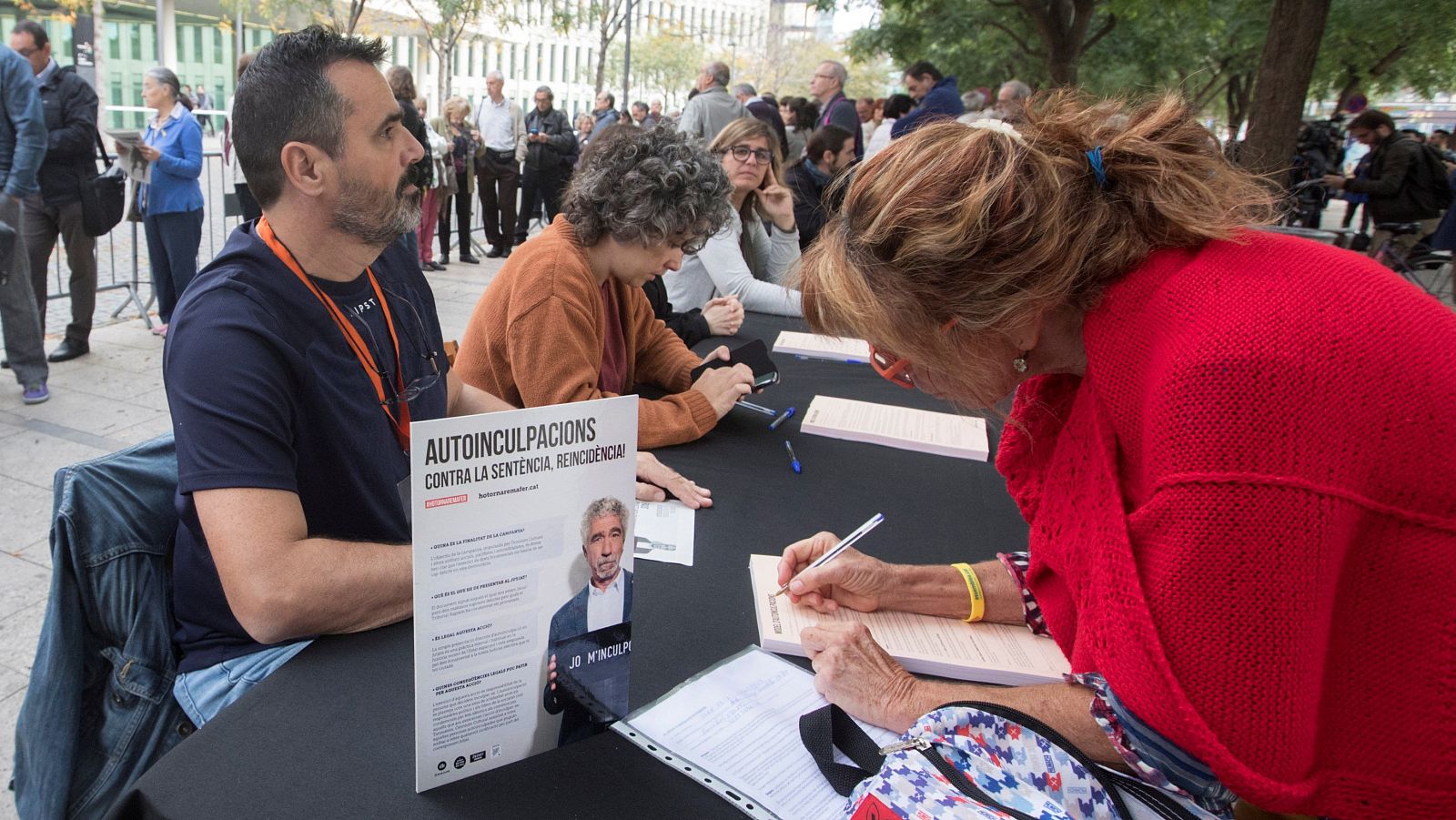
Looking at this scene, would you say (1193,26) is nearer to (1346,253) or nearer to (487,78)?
(487,78)

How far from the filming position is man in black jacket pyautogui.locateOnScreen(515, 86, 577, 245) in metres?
9.97

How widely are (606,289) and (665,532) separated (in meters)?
1.06

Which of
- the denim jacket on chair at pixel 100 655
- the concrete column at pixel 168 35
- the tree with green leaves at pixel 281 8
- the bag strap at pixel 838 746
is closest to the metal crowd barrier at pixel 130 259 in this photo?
the denim jacket on chair at pixel 100 655

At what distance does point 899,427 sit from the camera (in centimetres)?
240

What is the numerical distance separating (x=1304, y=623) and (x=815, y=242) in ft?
2.29

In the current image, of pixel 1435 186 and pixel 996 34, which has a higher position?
pixel 996 34

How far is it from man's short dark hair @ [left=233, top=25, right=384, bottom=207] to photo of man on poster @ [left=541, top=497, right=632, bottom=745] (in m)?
0.98

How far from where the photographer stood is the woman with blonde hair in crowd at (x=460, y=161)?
898 centimetres

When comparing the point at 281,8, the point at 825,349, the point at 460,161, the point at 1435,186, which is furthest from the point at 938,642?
the point at 281,8

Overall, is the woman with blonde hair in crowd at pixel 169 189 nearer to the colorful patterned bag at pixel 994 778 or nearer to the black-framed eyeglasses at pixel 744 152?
the black-framed eyeglasses at pixel 744 152

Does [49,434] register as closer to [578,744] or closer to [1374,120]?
[578,744]

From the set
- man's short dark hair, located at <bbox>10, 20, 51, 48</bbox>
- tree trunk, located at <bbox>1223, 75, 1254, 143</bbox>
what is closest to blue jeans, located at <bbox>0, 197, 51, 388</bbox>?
man's short dark hair, located at <bbox>10, 20, 51, 48</bbox>

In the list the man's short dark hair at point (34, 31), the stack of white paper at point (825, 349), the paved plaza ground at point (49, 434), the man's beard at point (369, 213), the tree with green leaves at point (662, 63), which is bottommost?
the paved plaza ground at point (49, 434)

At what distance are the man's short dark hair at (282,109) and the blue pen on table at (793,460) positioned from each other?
1.12m
